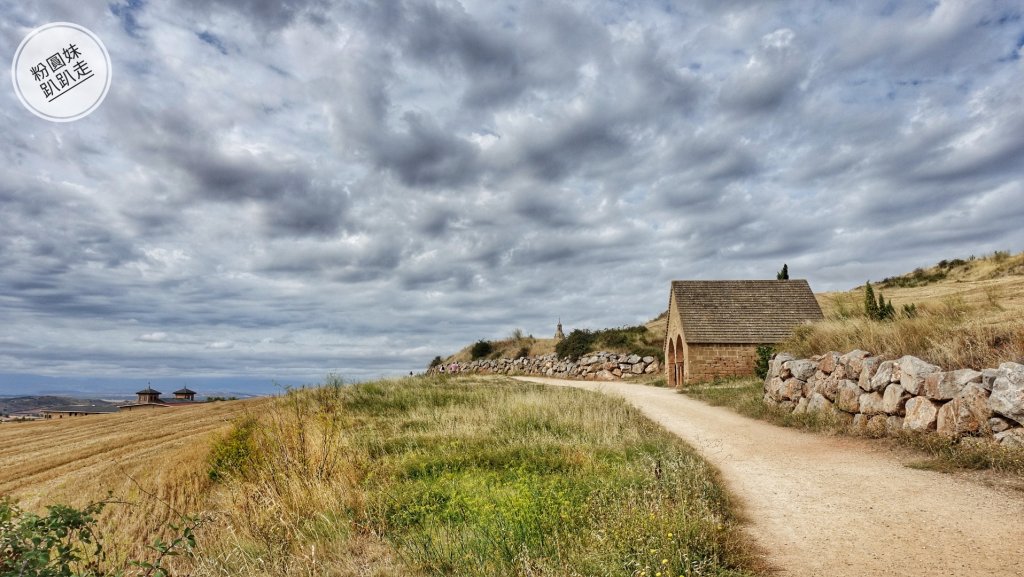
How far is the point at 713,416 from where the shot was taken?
14.2 m

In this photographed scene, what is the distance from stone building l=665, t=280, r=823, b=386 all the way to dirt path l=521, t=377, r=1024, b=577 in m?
15.6

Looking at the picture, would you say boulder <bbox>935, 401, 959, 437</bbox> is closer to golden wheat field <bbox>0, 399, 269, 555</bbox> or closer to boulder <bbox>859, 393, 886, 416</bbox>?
boulder <bbox>859, 393, 886, 416</bbox>

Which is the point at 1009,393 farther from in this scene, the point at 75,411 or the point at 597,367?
the point at 597,367

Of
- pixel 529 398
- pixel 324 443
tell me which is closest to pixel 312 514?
pixel 324 443

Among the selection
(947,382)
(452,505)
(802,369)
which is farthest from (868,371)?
(452,505)

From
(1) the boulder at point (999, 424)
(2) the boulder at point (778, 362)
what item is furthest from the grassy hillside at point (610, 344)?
(1) the boulder at point (999, 424)

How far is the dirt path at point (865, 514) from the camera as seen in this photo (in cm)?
494

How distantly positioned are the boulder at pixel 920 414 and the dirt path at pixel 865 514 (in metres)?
0.73

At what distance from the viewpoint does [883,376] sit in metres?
10.3

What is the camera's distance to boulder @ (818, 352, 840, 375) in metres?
12.5

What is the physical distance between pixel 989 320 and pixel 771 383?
529 centimetres

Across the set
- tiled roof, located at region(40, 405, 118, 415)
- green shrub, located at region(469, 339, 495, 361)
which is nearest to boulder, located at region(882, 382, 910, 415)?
tiled roof, located at region(40, 405, 118, 415)

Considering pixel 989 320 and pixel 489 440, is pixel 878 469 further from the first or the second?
pixel 489 440

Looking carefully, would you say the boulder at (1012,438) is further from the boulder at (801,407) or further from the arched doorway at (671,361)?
the arched doorway at (671,361)
